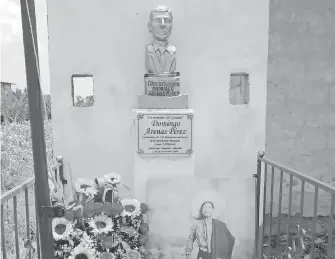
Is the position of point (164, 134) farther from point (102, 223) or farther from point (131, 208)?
point (102, 223)

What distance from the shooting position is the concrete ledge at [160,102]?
2785mm

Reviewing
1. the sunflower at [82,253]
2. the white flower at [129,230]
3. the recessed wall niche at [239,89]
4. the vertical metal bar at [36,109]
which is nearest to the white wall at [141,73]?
the recessed wall niche at [239,89]

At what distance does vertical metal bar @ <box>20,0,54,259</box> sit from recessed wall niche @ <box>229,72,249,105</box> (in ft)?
7.34

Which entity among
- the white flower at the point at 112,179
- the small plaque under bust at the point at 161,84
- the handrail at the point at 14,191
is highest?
the small plaque under bust at the point at 161,84

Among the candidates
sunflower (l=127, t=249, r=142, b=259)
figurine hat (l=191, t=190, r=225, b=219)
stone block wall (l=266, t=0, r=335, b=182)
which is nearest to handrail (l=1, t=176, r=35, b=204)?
sunflower (l=127, t=249, r=142, b=259)

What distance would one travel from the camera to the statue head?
2.72 meters

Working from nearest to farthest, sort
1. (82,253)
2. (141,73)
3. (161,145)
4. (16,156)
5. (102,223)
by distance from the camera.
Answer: (82,253) → (102,223) → (161,145) → (141,73) → (16,156)

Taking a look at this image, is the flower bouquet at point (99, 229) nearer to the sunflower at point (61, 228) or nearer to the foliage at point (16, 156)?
the sunflower at point (61, 228)

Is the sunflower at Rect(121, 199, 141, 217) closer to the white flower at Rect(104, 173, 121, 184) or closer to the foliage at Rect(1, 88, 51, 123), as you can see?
the white flower at Rect(104, 173, 121, 184)

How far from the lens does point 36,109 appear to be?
4.21 feet

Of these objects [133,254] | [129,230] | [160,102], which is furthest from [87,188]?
[160,102]

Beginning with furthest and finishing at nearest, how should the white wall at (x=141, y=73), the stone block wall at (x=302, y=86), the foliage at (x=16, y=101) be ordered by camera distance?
the stone block wall at (x=302, y=86), the white wall at (x=141, y=73), the foliage at (x=16, y=101)

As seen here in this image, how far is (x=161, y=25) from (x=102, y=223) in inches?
63.4

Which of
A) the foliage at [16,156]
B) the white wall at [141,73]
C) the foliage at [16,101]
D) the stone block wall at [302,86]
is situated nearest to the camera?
the foliage at [16,101]
